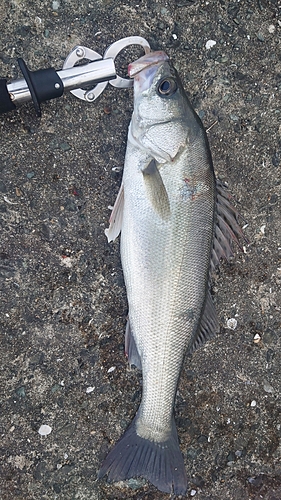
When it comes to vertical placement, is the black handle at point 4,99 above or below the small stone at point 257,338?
above

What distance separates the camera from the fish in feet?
7.07

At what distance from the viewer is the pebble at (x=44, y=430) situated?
2.42 meters

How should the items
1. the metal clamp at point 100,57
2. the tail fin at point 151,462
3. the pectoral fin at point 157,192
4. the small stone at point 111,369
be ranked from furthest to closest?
the small stone at point 111,369 < the metal clamp at point 100,57 < the tail fin at point 151,462 < the pectoral fin at point 157,192

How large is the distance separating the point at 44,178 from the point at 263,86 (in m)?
1.38

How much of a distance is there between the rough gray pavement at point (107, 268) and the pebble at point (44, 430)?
0.02m

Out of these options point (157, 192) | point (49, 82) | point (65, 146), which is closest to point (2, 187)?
point (65, 146)

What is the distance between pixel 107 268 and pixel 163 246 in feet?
1.55

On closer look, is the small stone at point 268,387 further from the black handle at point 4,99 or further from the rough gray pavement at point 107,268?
the black handle at point 4,99

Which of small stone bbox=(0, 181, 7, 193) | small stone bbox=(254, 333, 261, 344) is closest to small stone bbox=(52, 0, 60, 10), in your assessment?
small stone bbox=(0, 181, 7, 193)

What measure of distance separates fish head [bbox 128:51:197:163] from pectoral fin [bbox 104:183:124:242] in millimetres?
280

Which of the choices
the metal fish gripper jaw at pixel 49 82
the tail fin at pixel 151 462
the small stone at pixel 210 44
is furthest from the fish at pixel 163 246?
the small stone at pixel 210 44

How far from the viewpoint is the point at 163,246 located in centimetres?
215

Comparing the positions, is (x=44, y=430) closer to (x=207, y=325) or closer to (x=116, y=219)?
(x=207, y=325)

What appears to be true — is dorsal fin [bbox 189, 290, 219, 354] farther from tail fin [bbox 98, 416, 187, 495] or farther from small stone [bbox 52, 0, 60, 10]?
small stone [bbox 52, 0, 60, 10]
